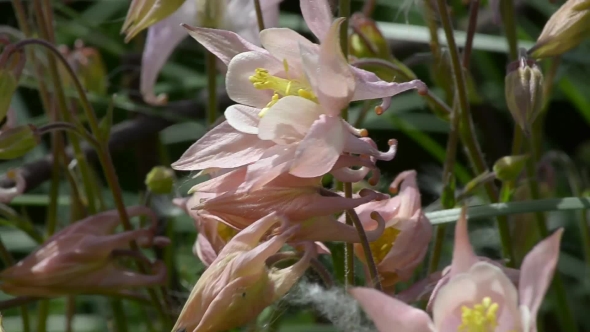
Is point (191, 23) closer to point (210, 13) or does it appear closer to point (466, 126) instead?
point (210, 13)

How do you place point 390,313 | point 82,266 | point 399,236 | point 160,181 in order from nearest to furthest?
1. point 390,313
2. point 399,236
3. point 82,266
4. point 160,181

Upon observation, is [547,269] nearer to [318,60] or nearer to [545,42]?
[318,60]

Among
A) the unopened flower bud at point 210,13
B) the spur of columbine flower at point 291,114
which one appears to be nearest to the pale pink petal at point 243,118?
the spur of columbine flower at point 291,114

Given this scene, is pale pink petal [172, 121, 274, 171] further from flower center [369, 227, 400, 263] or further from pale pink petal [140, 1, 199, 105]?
pale pink petal [140, 1, 199, 105]

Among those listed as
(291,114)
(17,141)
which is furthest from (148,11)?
(291,114)

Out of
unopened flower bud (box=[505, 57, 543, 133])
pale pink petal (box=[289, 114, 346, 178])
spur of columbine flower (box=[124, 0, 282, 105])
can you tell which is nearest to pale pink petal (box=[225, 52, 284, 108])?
pale pink petal (box=[289, 114, 346, 178])

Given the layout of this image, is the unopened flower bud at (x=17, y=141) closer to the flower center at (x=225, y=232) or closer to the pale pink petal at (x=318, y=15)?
the flower center at (x=225, y=232)
